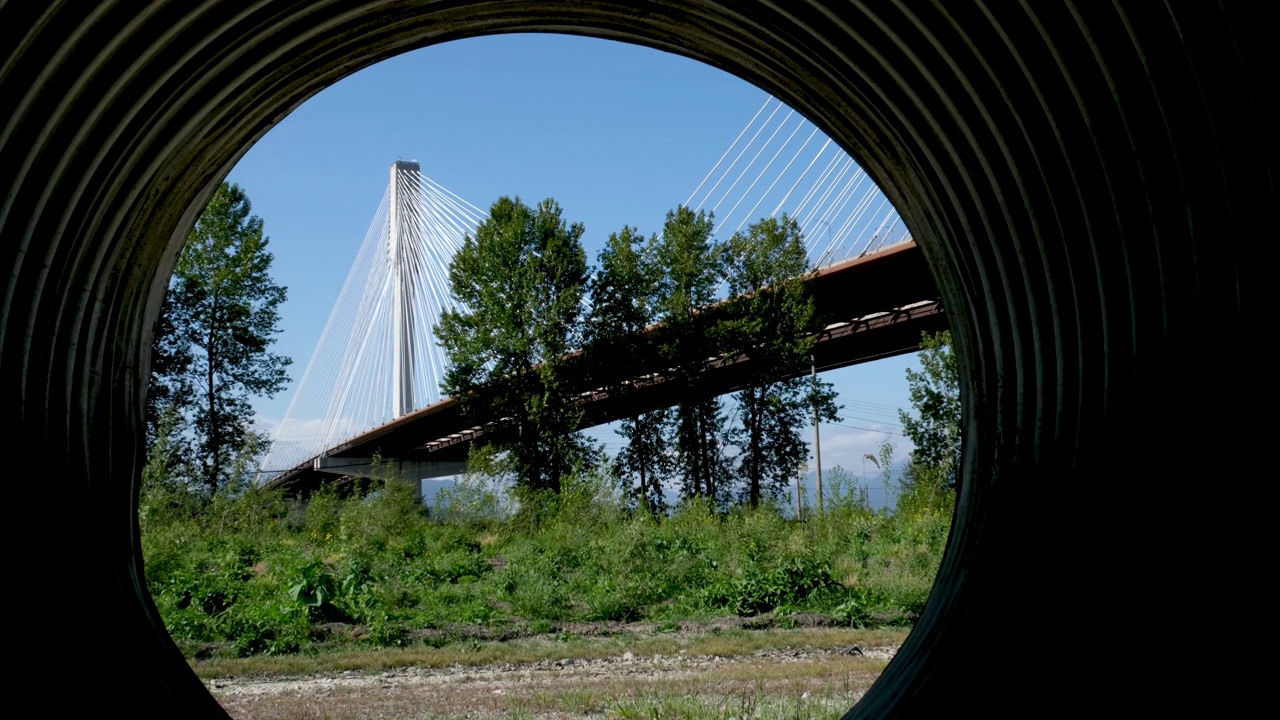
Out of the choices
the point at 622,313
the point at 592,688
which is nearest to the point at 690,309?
the point at 622,313

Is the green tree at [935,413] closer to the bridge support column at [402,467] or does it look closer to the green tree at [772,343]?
the green tree at [772,343]

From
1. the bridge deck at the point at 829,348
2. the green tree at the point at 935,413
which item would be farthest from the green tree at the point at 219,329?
the green tree at the point at 935,413

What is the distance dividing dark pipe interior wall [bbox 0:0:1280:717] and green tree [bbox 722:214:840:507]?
92.2 feet

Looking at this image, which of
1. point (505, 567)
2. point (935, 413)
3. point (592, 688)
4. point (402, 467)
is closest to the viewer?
point (592, 688)

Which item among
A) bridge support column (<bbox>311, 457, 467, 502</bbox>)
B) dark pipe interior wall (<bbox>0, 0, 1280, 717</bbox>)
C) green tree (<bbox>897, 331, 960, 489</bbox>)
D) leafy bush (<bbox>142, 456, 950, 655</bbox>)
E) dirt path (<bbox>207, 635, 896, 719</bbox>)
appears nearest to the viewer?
dark pipe interior wall (<bbox>0, 0, 1280, 717</bbox>)

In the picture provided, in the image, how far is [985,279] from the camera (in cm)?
487

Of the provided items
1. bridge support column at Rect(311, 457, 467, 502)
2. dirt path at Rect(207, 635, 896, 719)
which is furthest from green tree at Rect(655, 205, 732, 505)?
dirt path at Rect(207, 635, 896, 719)

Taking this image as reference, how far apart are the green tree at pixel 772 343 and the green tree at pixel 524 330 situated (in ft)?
17.4

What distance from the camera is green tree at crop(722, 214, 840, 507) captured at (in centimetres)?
3428

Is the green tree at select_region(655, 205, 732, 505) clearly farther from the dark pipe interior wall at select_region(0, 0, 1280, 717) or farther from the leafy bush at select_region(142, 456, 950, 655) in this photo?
the dark pipe interior wall at select_region(0, 0, 1280, 717)

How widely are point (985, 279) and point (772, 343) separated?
2997 cm

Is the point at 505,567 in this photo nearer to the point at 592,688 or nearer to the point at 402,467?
the point at 592,688

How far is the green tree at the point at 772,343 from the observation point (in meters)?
34.3

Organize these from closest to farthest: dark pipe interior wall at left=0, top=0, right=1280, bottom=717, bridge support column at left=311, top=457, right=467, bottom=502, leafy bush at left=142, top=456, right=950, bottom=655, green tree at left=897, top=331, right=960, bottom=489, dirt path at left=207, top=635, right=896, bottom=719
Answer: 1. dark pipe interior wall at left=0, top=0, right=1280, bottom=717
2. dirt path at left=207, top=635, right=896, bottom=719
3. leafy bush at left=142, top=456, right=950, bottom=655
4. green tree at left=897, top=331, right=960, bottom=489
5. bridge support column at left=311, top=457, right=467, bottom=502
